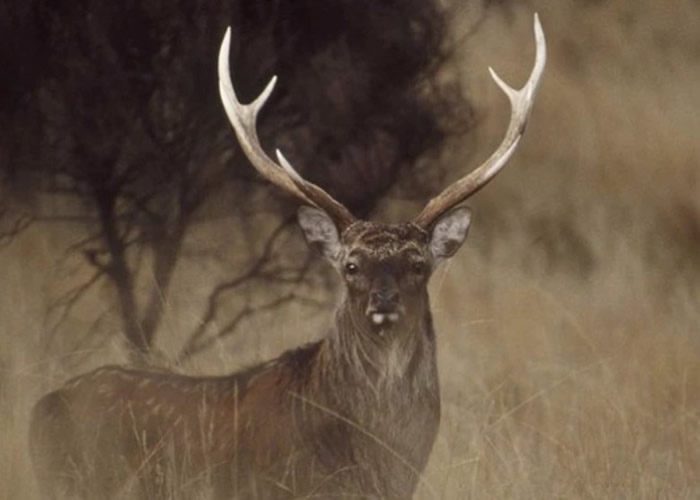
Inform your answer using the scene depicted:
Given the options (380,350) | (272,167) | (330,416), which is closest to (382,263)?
(380,350)

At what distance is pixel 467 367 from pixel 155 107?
2.25 m

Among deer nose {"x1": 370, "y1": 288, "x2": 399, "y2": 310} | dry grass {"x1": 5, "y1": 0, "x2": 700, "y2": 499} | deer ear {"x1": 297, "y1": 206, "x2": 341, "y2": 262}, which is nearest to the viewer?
deer nose {"x1": 370, "y1": 288, "x2": 399, "y2": 310}

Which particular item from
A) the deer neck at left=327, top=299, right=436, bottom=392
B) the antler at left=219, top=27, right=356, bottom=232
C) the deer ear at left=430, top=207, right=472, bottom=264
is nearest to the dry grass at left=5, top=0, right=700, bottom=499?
the deer neck at left=327, top=299, right=436, bottom=392

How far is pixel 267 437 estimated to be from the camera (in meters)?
8.23

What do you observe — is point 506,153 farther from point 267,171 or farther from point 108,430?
point 108,430

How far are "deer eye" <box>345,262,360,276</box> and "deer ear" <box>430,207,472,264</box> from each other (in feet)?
1.20

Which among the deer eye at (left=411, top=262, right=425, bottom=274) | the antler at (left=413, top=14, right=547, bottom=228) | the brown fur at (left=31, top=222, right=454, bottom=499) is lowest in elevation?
the brown fur at (left=31, top=222, right=454, bottom=499)

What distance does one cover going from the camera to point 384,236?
318 inches

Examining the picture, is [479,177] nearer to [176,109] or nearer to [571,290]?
[176,109]

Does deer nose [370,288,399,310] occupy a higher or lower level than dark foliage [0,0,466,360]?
lower

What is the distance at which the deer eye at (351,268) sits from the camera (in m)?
8.03

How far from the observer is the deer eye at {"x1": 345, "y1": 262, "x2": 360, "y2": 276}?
803 cm

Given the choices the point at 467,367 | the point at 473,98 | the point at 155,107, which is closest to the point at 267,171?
the point at 467,367

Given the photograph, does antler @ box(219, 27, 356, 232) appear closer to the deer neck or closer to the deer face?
the deer face
